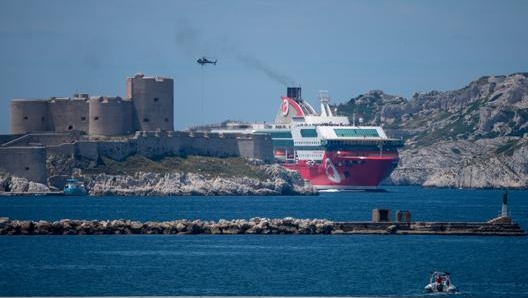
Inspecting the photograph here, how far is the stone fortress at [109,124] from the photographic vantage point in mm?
104562

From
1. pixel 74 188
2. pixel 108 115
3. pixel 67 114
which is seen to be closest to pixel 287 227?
pixel 74 188

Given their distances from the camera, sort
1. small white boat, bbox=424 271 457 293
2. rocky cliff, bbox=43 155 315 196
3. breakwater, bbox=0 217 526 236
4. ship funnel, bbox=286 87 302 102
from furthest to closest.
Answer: ship funnel, bbox=286 87 302 102, rocky cliff, bbox=43 155 315 196, breakwater, bbox=0 217 526 236, small white boat, bbox=424 271 457 293

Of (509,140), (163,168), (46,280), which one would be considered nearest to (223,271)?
(46,280)

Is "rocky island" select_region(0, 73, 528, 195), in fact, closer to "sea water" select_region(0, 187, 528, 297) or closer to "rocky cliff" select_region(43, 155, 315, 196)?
"rocky cliff" select_region(43, 155, 315, 196)

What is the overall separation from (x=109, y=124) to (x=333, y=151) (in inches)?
916

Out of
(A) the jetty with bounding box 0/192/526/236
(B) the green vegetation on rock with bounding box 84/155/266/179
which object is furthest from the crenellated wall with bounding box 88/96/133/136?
(A) the jetty with bounding box 0/192/526/236

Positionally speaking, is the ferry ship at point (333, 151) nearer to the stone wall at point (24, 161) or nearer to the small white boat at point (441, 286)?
the stone wall at point (24, 161)

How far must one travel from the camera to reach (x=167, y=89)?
109 meters

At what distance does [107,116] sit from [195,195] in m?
8.49

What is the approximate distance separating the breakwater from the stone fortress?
43.5 meters

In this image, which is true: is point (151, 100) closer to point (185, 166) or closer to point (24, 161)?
point (185, 166)

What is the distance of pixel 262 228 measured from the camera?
6006 centimetres

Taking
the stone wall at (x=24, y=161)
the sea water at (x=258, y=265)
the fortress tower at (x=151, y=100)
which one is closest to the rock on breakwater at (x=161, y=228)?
the sea water at (x=258, y=265)

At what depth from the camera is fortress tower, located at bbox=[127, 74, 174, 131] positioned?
108312 mm
